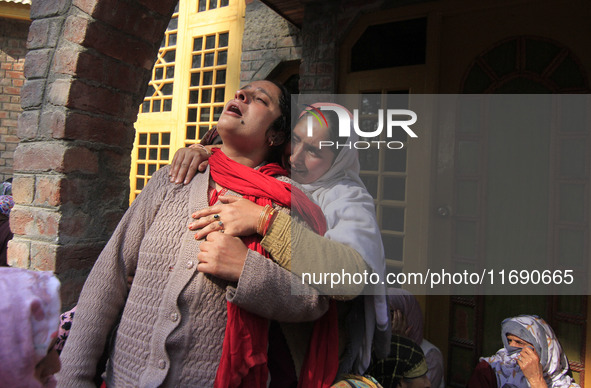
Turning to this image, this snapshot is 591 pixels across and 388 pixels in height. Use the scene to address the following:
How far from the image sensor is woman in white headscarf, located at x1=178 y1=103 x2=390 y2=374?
1.20 metres

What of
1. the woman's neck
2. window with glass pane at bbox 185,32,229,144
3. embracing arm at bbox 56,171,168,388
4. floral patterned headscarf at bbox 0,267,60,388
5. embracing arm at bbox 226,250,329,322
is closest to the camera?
floral patterned headscarf at bbox 0,267,60,388

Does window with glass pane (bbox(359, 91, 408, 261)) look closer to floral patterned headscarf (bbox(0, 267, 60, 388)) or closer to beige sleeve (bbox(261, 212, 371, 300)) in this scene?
beige sleeve (bbox(261, 212, 371, 300))

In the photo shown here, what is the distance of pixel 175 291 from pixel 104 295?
29 centimetres

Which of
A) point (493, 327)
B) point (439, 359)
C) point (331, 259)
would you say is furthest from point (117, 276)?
point (493, 327)

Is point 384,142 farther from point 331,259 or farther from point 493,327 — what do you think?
point 331,259

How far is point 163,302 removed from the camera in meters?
1.21

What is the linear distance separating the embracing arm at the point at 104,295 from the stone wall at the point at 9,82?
7.13 meters

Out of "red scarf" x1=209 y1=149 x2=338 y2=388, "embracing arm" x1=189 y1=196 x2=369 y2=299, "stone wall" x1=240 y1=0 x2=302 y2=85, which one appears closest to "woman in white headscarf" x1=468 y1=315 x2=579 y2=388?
"red scarf" x1=209 y1=149 x2=338 y2=388

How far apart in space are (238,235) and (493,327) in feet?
8.53

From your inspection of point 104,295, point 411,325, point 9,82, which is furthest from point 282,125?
point 9,82

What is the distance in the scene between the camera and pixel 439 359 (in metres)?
2.66

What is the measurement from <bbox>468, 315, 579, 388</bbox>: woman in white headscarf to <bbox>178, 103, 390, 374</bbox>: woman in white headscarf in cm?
160

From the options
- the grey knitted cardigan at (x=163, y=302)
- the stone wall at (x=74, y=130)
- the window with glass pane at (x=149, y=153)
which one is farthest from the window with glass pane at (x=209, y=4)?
the grey knitted cardigan at (x=163, y=302)

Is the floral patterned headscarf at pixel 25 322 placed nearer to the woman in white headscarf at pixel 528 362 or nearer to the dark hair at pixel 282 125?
the dark hair at pixel 282 125
